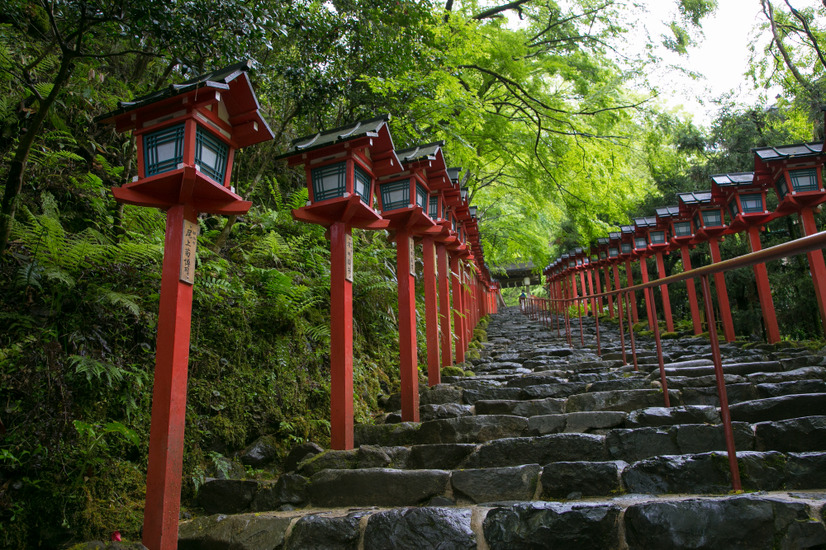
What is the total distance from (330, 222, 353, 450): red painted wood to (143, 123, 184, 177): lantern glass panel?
1786mm

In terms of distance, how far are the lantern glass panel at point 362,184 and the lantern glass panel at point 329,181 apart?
0.43 ft

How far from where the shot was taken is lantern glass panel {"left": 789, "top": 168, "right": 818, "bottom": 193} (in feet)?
26.2

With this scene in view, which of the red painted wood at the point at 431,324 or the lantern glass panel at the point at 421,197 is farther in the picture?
the red painted wood at the point at 431,324

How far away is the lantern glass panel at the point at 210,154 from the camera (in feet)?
12.0

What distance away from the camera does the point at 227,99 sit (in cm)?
391

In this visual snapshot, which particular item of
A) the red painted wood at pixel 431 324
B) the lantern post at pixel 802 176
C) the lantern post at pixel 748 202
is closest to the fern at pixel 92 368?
the red painted wood at pixel 431 324

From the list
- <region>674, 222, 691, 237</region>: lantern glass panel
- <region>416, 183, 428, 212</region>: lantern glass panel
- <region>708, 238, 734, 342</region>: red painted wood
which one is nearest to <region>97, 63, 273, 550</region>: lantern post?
<region>416, 183, 428, 212</region>: lantern glass panel

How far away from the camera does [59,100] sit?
18.8 feet

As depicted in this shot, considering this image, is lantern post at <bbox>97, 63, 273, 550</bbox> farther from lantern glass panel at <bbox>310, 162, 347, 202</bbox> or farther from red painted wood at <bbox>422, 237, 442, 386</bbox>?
red painted wood at <bbox>422, 237, 442, 386</bbox>

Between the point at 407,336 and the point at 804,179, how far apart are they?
709 cm

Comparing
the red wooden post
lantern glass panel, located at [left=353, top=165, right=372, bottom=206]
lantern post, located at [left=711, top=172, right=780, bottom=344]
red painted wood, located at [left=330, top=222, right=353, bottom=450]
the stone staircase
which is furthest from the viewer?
lantern post, located at [left=711, top=172, right=780, bottom=344]

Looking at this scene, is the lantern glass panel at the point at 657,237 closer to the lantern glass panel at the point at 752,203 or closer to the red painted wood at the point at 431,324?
the lantern glass panel at the point at 752,203

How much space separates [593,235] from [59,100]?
11.2 meters

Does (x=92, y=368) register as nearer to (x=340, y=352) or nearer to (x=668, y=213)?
(x=340, y=352)
